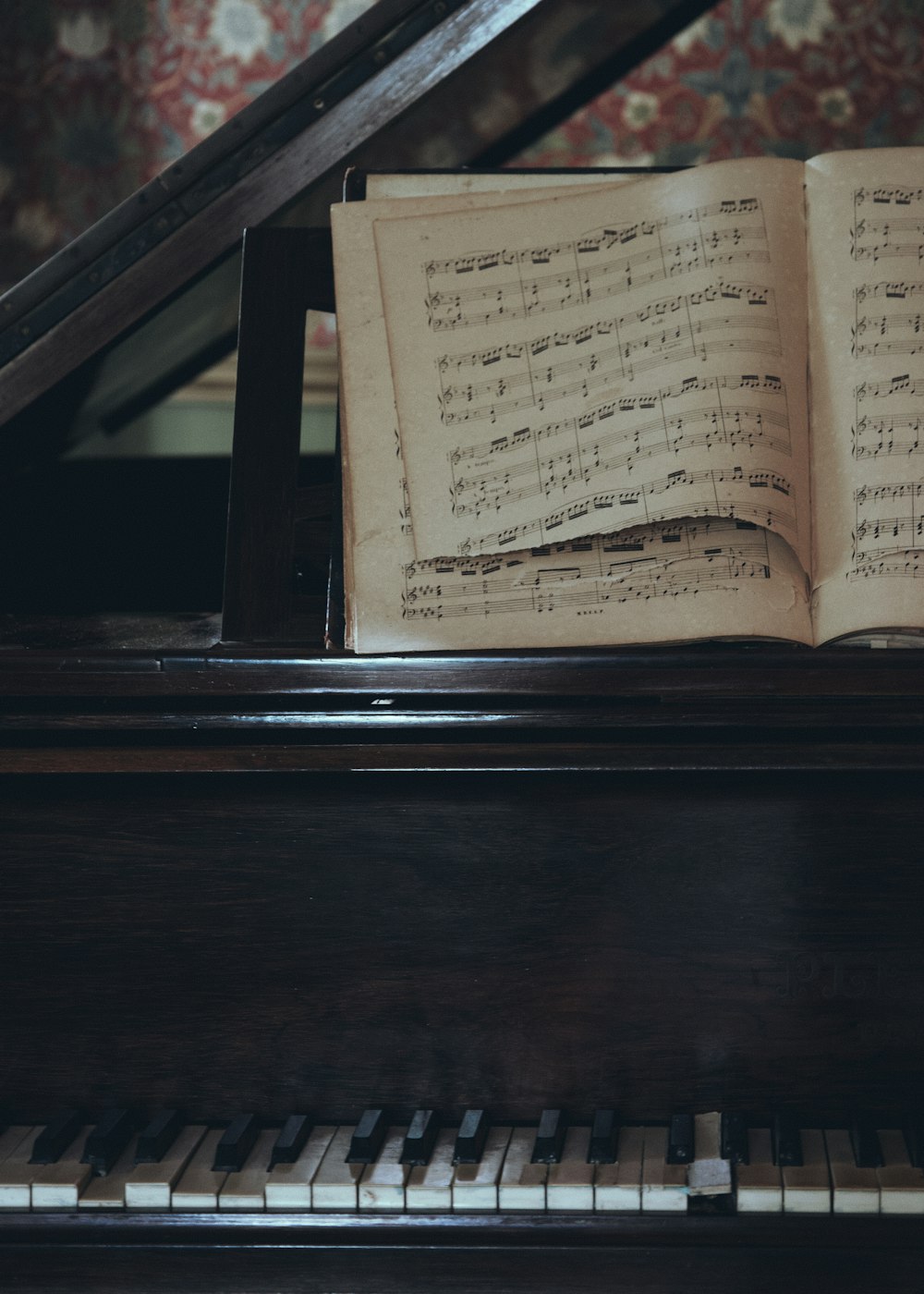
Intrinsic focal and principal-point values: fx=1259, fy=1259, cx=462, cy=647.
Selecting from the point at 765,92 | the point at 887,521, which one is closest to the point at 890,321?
the point at 887,521

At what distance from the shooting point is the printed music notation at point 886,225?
1.12m

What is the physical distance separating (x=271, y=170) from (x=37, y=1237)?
1050 mm

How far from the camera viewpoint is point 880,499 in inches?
42.1

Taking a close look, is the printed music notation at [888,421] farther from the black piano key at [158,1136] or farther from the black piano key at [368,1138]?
the black piano key at [158,1136]

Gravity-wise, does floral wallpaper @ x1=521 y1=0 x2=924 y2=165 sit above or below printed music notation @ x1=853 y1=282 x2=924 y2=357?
above

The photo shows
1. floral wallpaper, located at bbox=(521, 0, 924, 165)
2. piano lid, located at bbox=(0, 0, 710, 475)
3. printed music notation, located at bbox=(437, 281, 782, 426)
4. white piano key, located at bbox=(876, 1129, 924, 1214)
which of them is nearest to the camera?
white piano key, located at bbox=(876, 1129, 924, 1214)

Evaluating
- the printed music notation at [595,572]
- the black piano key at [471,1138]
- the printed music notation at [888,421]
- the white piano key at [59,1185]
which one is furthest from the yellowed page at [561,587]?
the white piano key at [59,1185]

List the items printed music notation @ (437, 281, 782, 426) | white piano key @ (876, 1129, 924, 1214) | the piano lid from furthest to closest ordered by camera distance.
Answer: the piano lid, printed music notation @ (437, 281, 782, 426), white piano key @ (876, 1129, 924, 1214)

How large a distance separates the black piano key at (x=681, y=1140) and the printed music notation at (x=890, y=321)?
26.6 inches

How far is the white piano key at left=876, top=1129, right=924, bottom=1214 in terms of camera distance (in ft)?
3.26

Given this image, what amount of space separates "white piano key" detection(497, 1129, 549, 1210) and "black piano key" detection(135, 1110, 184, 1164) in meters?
0.29

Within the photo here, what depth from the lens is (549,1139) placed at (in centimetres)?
104

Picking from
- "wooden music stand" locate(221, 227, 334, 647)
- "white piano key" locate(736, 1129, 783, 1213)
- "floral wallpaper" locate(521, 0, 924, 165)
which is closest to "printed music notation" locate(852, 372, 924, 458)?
"wooden music stand" locate(221, 227, 334, 647)

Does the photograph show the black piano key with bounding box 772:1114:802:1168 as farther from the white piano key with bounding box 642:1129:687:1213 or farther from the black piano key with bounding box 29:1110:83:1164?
the black piano key with bounding box 29:1110:83:1164
